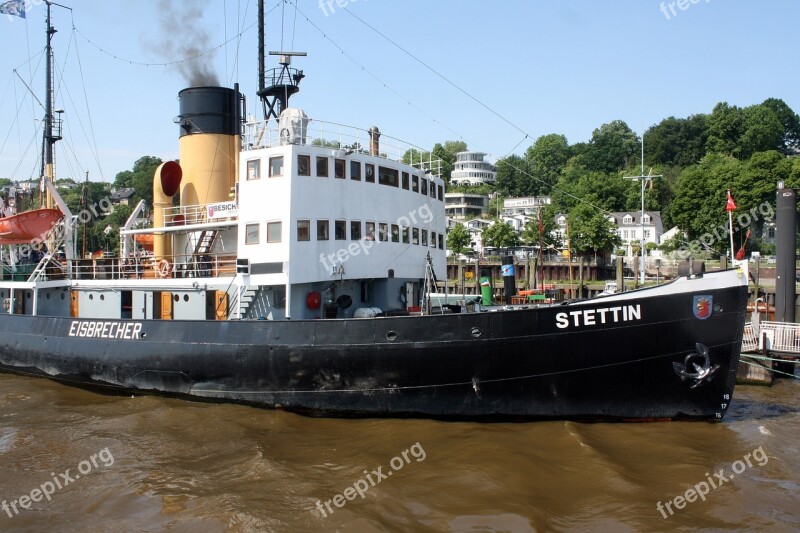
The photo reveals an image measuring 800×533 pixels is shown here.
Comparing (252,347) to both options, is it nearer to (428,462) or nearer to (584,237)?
(428,462)

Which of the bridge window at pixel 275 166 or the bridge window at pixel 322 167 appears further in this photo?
the bridge window at pixel 322 167

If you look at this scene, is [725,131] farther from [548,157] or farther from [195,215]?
[195,215]

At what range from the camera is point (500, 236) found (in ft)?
174

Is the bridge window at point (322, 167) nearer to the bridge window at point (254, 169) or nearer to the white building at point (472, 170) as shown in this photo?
the bridge window at point (254, 169)

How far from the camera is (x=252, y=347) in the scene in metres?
12.4

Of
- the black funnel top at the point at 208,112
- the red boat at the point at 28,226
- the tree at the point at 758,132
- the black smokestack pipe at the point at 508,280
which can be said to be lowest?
the black smokestack pipe at the point at 508,280

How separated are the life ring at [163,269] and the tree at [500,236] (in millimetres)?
40354

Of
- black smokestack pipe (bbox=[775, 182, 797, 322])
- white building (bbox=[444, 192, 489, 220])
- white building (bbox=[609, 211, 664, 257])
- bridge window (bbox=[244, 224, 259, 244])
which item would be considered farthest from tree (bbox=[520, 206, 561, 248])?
bridge window (bbox=[244, 224, 259, 244])

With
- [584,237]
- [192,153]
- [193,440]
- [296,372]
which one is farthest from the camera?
[584,237]

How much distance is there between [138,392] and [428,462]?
779 cm

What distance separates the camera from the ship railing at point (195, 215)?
1468cm

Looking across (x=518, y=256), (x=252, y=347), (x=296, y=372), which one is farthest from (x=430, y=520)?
(x=518, y=256)

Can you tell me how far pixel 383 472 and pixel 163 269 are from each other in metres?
8.49

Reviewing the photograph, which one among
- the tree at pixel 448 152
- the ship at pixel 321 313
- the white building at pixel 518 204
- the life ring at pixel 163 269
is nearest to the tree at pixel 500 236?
the white building at pixel 518 204
